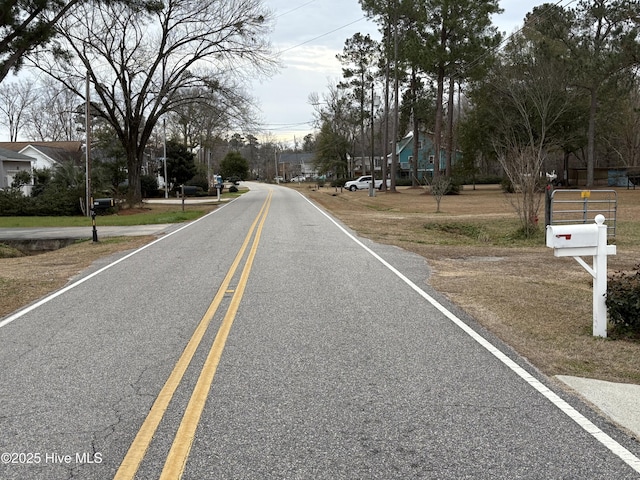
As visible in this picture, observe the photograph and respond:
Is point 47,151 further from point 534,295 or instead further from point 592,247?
point 592,247

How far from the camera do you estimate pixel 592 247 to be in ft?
21.7

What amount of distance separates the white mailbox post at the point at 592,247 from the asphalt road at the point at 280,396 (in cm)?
134

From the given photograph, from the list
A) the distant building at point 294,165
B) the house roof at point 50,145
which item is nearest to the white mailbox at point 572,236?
the house roof at point 50,145


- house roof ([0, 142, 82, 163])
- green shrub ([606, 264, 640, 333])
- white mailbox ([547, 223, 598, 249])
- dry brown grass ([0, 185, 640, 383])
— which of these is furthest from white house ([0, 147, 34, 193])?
green shrub ([606, 264, 640, 333])

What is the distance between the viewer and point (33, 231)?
24.9 metres

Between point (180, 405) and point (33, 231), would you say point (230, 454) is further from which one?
point (33, 231)

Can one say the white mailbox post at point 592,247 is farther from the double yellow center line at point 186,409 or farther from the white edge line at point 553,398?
the double yellow center line at point 186,409

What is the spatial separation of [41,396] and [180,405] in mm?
1267

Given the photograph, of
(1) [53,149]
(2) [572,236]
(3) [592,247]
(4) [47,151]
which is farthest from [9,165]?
(3) [592,247]

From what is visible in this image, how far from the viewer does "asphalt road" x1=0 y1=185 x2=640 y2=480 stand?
365 cm

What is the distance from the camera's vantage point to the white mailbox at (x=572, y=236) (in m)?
6.46

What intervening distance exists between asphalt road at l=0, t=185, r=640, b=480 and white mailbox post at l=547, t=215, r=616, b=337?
4.40ft

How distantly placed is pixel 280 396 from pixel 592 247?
4075mm

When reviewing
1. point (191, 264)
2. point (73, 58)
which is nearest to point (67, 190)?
point (73, 58)
